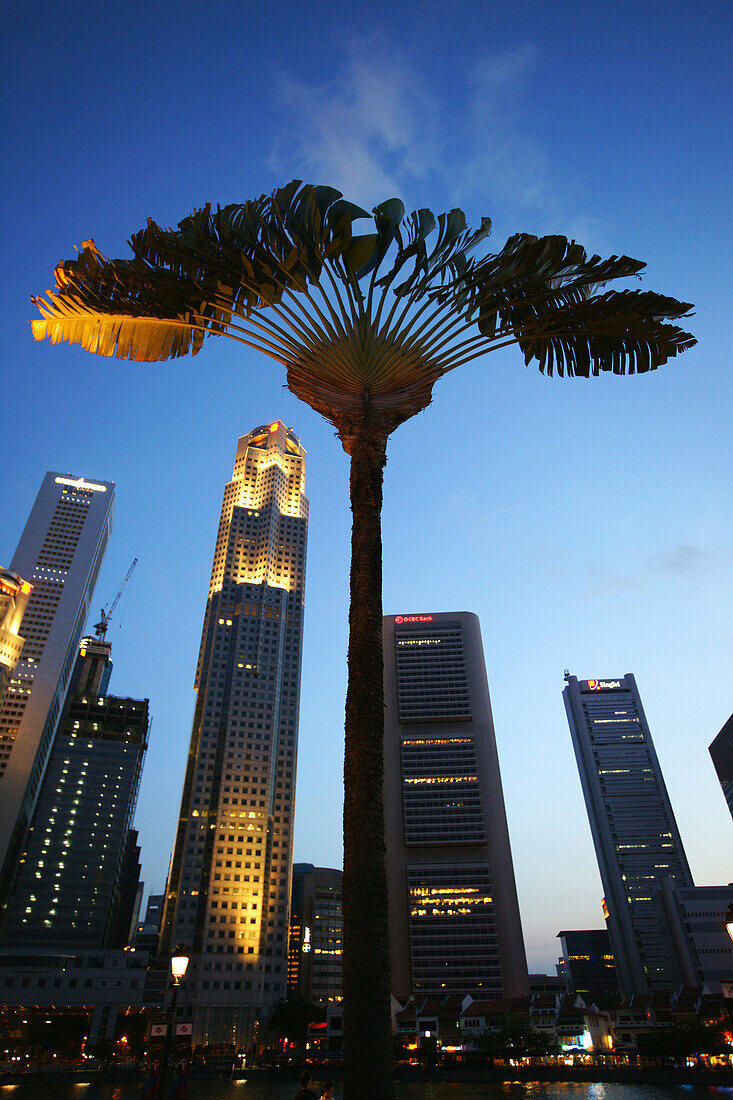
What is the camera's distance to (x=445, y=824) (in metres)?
115

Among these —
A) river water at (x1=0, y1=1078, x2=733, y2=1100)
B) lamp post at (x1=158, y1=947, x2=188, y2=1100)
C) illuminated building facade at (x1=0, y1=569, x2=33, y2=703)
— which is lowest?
river water at (x1=0, y1=1078, x2=733, y2=1100)

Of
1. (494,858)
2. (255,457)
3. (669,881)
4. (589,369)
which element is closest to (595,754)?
(669,881)

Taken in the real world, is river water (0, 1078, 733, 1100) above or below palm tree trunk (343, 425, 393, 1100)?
below

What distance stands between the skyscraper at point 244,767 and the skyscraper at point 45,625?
109 feet

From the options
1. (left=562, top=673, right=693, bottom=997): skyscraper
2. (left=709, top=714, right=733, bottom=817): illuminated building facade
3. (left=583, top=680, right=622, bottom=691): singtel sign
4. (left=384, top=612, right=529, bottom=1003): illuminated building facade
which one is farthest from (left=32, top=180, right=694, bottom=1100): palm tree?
(left=583, top=680, right=622, bottom=691): singtel sign

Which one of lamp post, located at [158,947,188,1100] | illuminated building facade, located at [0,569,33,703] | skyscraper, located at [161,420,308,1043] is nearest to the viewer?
lamp post, located at [158,947,188,1100]

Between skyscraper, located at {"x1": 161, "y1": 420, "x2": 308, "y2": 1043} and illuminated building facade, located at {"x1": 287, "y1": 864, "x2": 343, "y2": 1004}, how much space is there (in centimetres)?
2321

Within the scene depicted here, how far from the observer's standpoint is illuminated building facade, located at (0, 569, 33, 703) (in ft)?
348

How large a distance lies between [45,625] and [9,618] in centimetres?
2722

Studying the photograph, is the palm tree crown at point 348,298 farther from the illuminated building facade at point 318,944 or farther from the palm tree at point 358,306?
the illuminated building facade at point 318,944

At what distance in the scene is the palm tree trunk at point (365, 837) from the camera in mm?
6309

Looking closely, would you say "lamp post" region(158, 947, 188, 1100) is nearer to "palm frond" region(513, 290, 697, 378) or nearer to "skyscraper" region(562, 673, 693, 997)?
"palm frond" region(513, 290, 697, 378)

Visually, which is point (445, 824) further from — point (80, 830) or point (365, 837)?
point (365, 837)

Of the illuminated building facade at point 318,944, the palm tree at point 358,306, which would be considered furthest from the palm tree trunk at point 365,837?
the illuminated building facade at point 318,944
